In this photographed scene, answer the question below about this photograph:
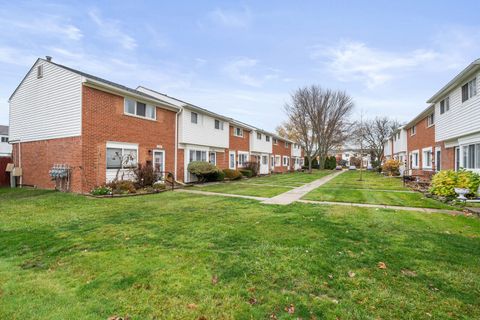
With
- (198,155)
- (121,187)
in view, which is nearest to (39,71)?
(121,187)

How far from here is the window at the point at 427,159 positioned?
2011 centimetres

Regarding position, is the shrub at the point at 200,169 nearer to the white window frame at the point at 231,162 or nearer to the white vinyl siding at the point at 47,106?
the white window frame at the point at 231,162

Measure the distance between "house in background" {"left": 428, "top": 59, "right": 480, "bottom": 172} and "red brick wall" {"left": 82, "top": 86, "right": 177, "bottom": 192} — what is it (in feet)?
54.0

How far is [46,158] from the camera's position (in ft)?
46.7

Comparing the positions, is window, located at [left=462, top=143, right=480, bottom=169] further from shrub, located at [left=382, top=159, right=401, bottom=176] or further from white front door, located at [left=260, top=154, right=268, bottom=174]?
white front door, located at [left=260, top=154, right=268, bottom=174]

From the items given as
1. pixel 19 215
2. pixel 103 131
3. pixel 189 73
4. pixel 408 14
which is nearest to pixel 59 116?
pixel 103 131

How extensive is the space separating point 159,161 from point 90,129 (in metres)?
4.98

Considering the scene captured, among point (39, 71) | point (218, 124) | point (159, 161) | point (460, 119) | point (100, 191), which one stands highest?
point (39, 71)

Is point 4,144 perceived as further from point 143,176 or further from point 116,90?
point 143,176

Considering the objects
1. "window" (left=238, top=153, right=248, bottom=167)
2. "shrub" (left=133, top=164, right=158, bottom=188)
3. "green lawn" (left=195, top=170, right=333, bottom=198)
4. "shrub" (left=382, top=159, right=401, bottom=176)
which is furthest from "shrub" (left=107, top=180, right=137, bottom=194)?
"shrub" (left=382, top=159, right=401, bottom=176)

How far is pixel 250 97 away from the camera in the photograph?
29.8 m

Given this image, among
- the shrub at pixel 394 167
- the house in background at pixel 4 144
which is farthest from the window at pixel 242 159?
the house in background at pixel 4 144

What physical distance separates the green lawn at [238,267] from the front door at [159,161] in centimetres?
880

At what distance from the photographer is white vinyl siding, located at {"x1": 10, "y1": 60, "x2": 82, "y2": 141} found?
12.7m
